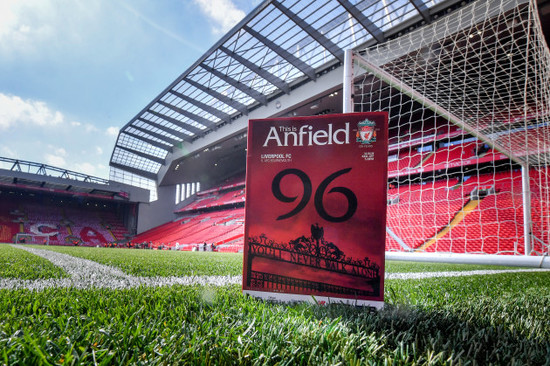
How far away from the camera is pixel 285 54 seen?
13.7 m

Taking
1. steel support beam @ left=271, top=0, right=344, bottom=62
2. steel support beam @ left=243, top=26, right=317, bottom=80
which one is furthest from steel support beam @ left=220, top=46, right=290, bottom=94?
steel support beam @ left=271, top=0, right=344, bottom=62

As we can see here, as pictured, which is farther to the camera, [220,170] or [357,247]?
[220,170]

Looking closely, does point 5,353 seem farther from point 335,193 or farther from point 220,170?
point 220,170

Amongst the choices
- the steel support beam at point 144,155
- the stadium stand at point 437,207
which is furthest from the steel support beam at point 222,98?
the steel support beam at point 144,155

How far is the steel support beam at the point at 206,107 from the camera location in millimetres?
17828

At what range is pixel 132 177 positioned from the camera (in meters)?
31.7

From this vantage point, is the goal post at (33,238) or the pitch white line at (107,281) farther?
the goal post at (33,238)

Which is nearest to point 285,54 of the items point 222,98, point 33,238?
point 222,98

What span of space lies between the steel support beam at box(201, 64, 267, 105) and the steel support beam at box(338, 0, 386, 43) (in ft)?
23.3

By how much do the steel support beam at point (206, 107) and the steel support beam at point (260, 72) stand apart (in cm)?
477

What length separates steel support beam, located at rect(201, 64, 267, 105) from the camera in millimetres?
15414

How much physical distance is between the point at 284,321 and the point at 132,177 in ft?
112

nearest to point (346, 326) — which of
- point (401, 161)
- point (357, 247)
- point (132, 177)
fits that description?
point (357, 247)

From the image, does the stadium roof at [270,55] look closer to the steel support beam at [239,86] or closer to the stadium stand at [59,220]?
the steel support beam at [239,86]
